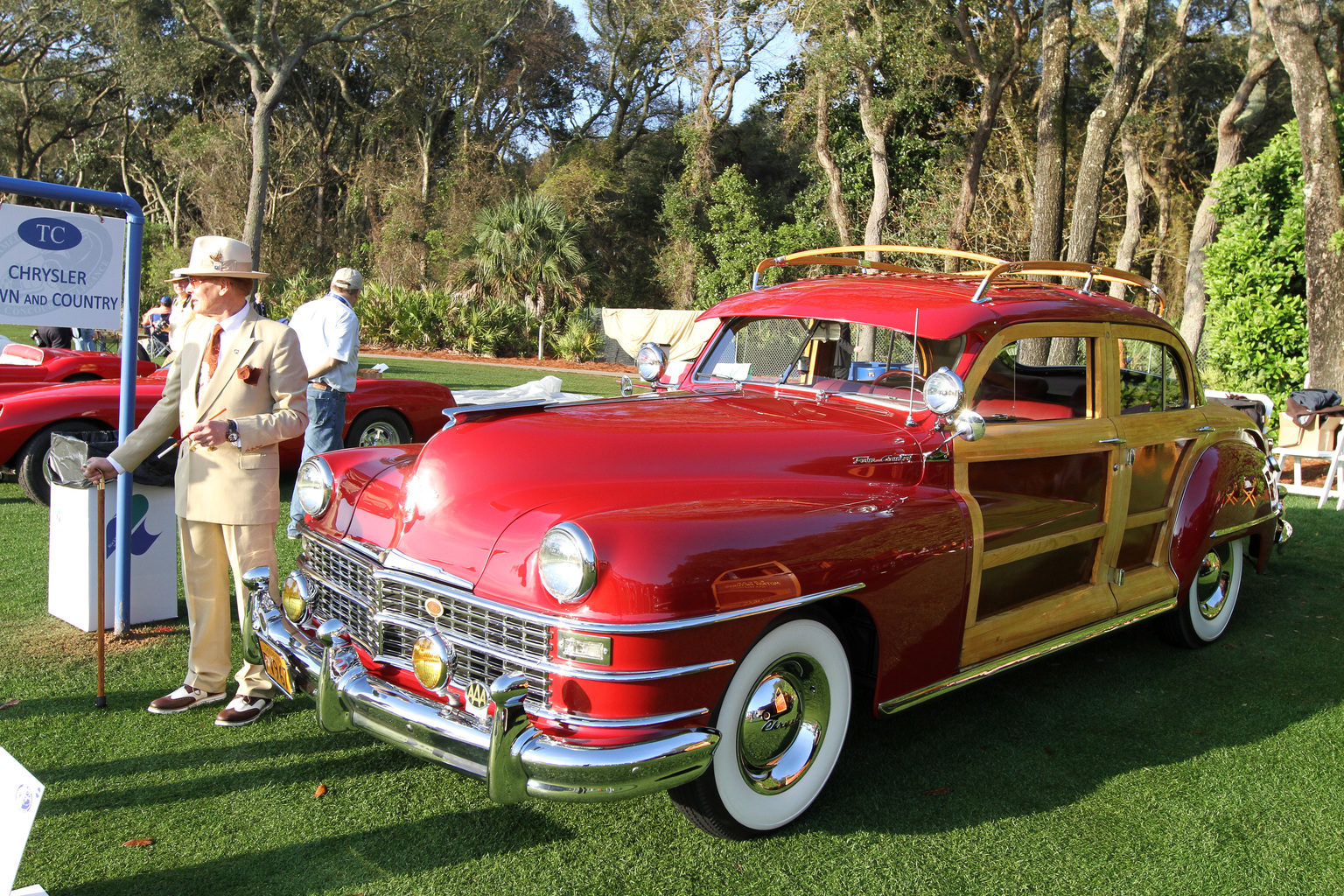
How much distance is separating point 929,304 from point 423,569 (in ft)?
7.96

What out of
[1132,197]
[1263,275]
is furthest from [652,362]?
[1132,197]

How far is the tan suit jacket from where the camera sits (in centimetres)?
389

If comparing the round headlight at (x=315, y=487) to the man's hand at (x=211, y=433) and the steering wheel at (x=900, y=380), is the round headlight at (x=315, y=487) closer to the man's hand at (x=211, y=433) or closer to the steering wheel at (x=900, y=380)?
the man's hand at (x=211, y=433)

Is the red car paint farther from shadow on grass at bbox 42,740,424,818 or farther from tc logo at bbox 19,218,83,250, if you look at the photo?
shadow on grass at bbox 42,740,424,818

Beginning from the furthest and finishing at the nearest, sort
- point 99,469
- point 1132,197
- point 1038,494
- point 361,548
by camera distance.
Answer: point 1132,197
point 1038,494
point 99,469
point 361,548

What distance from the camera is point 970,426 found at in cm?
379

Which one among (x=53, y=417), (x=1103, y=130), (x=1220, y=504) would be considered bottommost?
(x=53, y=417)

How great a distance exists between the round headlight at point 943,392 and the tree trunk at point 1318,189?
9.73 m

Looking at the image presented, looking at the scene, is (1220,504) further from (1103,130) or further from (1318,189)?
(1318,189)

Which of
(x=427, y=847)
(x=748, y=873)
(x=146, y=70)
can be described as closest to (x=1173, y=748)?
(x=748, y=873)

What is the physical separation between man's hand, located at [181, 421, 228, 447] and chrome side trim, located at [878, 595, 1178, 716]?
8.62 ft

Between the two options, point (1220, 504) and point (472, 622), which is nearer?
point (472, 622)

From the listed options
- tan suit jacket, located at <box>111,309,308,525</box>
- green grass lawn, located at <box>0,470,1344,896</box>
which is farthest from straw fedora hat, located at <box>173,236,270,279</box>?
green grass lawn, located at <box>0,470,1344,896</box>

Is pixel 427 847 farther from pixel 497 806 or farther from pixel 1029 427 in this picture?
pixel 1029 427
